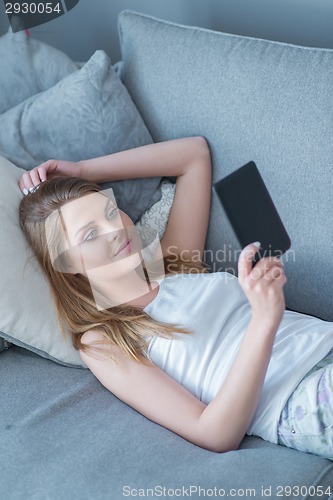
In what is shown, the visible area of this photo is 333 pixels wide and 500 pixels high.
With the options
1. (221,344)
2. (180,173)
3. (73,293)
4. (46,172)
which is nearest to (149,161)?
(180,173)

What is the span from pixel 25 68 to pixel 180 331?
31.6 inches

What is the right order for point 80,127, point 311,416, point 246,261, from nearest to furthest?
Answer: point 246,261 → point 311,416 → point 80,127

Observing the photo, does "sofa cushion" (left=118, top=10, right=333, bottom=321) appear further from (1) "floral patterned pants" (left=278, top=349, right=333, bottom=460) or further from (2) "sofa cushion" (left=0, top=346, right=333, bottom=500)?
(2) "sofa cushion" (left=0, top=346, right=333, bottom=500)

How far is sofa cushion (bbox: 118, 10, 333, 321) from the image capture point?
1.41 metres

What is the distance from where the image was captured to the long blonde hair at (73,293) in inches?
51.4

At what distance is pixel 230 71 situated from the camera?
1.50 metres

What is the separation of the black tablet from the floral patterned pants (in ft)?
0.83

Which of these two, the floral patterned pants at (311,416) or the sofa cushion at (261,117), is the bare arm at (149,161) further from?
the floral patterned pants at (311,416)

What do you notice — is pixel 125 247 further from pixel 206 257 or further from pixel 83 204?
pixel 206 257

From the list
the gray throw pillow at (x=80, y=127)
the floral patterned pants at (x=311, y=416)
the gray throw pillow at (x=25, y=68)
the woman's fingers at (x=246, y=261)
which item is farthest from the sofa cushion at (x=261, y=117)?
the woman's fingers at (x=246, y=261)

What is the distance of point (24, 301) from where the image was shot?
4.34 ft

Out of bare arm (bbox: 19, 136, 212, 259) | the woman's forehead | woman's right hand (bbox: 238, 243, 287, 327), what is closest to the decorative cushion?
the woman's forehead

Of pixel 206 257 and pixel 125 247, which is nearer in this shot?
pixel 125 247

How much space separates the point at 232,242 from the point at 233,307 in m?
0.26
